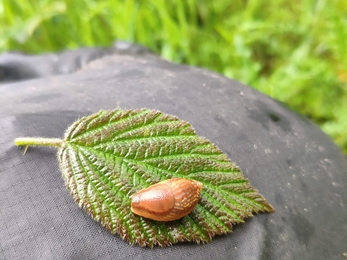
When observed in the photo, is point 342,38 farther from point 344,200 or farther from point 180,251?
point 180,251

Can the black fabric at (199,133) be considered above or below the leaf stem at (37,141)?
below

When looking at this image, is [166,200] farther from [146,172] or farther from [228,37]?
[228,37]

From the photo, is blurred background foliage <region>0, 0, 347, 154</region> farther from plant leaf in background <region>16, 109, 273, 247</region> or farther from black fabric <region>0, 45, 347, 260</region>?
plant leaf in background <region>16, 109, 273, 247</region>

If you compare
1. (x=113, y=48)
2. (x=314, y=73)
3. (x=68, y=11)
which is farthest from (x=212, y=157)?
(x=68, y=11)

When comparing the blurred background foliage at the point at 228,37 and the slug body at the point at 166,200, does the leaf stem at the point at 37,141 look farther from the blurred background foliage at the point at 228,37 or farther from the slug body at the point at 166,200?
the blurred background foliage at the point at 228,37

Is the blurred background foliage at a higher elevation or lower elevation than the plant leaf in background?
lower

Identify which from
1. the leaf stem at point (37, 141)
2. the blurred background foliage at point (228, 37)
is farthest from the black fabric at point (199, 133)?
the blurred background foliage at point (228, 37)

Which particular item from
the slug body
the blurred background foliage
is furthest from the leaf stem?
the blurred background foliage
